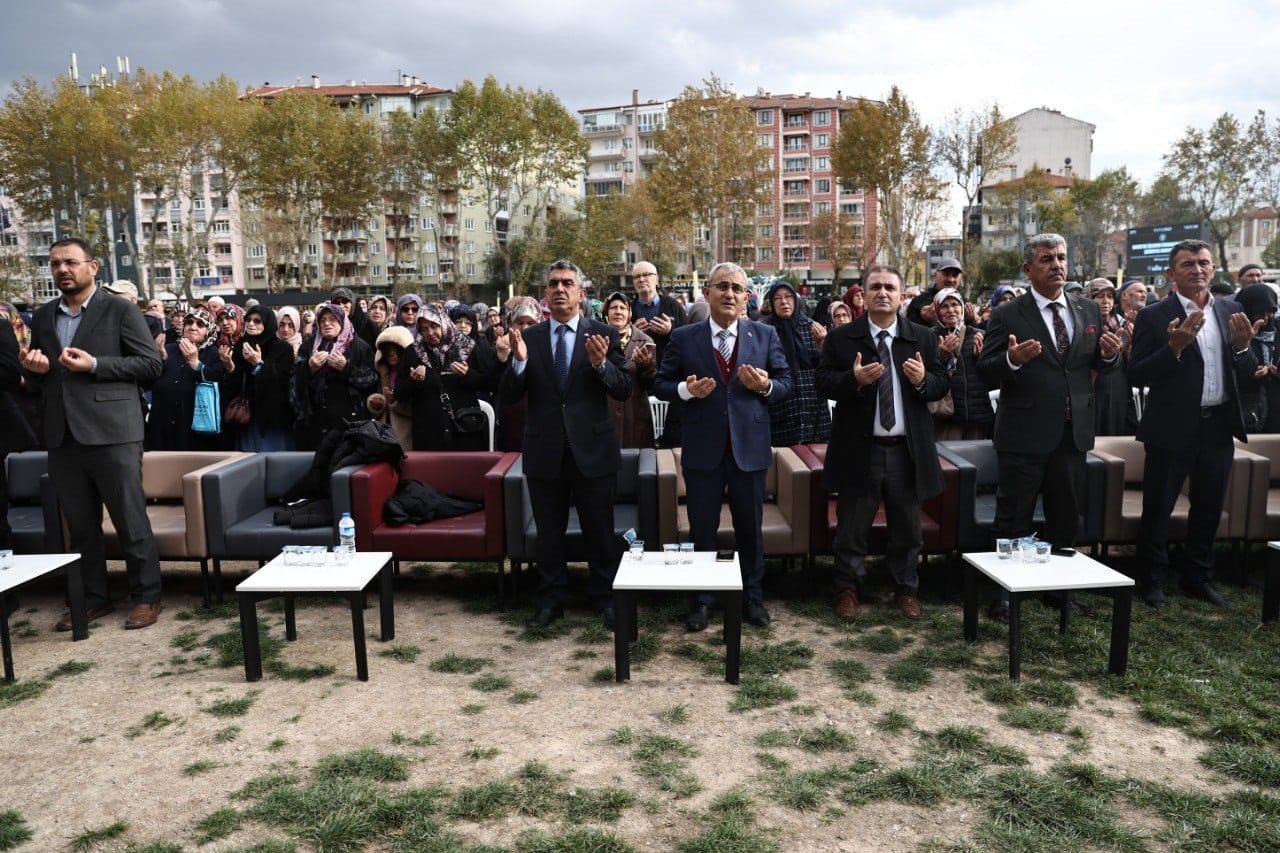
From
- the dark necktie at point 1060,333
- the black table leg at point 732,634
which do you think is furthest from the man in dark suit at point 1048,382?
the black table leg at point 732,634

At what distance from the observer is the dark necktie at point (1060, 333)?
4.65 metres

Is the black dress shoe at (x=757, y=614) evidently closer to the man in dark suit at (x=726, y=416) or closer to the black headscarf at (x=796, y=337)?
the man in dark suit at (x=726, y=416)

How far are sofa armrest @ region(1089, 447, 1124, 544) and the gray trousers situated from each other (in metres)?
1.28

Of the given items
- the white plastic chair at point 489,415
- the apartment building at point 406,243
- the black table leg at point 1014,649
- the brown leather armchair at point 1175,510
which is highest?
the apartment building at point 406,243

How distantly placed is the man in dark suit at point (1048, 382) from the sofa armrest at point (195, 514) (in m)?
4.62

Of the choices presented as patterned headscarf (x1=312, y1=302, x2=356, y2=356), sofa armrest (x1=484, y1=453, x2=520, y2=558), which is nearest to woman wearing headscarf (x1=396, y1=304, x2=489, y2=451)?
patterned headscarf (x1=312, y1=302, x2=356, y2=356)

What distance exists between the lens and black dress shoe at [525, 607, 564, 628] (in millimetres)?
4930

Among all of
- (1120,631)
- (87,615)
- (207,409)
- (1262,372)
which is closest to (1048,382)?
(1120,631)

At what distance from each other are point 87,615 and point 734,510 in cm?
377

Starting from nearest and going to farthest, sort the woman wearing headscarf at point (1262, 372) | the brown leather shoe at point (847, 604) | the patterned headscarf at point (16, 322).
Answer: the brown leather shoe at point (847, 604)
the woman wearing headscarf at point (1262, 372)
the patterned headscarf at point (16, 322)

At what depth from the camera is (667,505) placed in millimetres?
5262

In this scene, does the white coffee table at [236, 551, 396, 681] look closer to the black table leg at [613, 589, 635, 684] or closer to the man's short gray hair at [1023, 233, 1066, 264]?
the black table leg at [613, 589, 635, 684]

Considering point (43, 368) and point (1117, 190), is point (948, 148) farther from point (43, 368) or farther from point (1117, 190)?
point (43, 368)

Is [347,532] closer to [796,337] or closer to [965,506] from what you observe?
[965,506]
